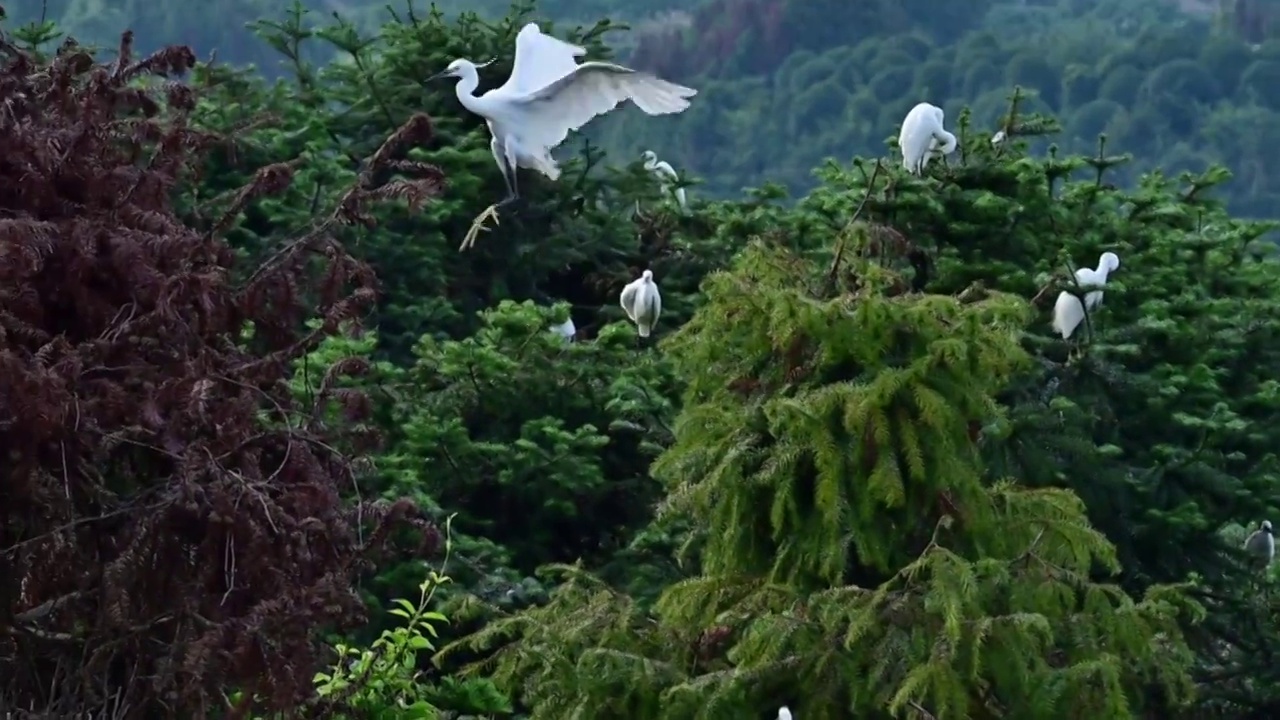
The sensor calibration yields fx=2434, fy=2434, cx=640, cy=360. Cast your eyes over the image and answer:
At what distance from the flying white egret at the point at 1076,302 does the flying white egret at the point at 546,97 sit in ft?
5.72

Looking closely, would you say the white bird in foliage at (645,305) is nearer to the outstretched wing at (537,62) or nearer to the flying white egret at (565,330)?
the flying white egret at (565,330)

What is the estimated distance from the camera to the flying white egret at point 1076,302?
31.3 ft

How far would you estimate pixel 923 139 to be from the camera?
10883 millimetres

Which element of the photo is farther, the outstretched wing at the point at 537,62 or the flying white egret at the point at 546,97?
the outstretched wing at the point at 537,62

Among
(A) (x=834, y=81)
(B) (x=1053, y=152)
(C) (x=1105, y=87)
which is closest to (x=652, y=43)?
(A) (x=834, y=81)

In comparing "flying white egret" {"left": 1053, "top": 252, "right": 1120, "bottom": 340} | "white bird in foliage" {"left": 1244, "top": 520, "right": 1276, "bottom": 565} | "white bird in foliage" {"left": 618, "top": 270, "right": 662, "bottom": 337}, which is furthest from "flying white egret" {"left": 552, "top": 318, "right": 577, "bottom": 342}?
"white bird in foliage" {"left": 1244, "top": 520, "right": 1276, "bottom": 565}

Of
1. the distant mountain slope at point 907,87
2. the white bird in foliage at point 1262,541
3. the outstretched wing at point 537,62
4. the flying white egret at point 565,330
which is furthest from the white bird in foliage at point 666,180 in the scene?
the distant mountain slope at point 907,87

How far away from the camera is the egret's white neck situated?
10.7 m

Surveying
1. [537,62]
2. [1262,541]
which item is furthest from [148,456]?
[1262,541]

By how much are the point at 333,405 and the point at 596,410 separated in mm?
4500

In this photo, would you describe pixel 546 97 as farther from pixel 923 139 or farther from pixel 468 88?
pixel 923 139

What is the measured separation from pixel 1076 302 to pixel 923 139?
1527mm

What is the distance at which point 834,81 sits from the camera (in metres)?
46.0

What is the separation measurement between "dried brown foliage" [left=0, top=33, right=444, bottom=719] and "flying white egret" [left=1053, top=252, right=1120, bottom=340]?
5.52m
